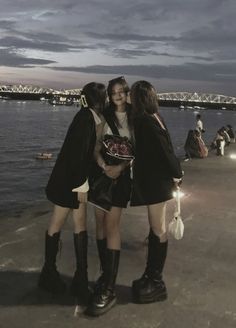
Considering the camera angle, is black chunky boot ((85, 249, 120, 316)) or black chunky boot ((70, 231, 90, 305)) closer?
black chunky boot ((85, 249, 120, 316))

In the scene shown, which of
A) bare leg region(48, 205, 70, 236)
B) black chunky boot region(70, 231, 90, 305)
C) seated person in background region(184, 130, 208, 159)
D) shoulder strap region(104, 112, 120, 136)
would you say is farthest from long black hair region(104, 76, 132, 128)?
seated person in background region(184, 130, 208, 159)

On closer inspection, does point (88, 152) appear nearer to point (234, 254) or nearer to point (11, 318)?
point (11, 318)

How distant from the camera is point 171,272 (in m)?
4.93

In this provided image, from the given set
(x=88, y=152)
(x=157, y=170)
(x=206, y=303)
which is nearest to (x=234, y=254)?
(x=206, y=303)

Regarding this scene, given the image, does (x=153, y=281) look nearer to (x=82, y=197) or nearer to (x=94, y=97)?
(x=82, y=197)

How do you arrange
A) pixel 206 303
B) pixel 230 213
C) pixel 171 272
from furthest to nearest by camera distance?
1. pixel 230 213
2. pixel 171 272
3. pixel 206 303

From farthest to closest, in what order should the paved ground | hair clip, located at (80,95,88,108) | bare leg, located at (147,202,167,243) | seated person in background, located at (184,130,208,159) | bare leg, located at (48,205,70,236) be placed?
seated person in background, located at (184,130,208,159) < bare leg, located at (48,205,70,236) < bare leg, located at (147,202,167,243) < hair clip, located at (80,95,88,108) < the paved ground

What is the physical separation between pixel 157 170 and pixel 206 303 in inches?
46.7

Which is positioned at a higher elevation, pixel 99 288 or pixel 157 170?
pixel 157 170

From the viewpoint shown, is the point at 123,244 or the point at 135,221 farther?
the point at 135,221

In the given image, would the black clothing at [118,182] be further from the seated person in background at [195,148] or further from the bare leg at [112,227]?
the seated person in background at [195,148]

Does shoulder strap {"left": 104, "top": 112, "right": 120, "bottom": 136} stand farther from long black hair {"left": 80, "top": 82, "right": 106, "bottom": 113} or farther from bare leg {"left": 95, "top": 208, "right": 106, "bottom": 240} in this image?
bare leg {"left": 95, "top": 208, "right": 106, "bottom": 240}

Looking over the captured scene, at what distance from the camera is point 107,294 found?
13.3 ft

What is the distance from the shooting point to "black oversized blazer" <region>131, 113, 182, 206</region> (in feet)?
13.0
